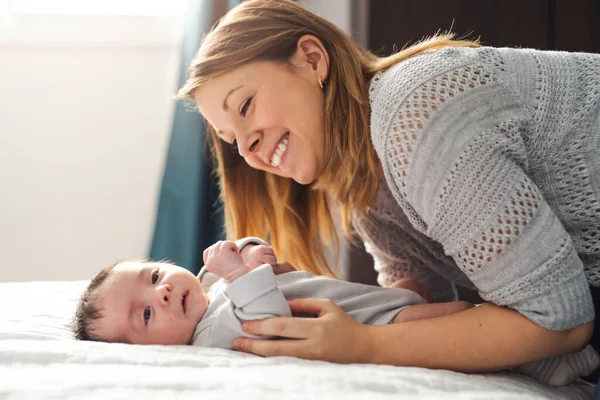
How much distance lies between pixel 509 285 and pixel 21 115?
2.04 metres

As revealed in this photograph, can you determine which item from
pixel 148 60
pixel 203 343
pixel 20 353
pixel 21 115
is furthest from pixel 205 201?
pixel 20 353

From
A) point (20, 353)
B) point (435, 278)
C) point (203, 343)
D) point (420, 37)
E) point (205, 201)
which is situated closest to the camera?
point (20, 353)

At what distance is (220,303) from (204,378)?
0.34 metres

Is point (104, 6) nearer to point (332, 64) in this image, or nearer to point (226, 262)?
point (332, 64)

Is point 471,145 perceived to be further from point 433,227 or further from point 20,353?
point 20,353

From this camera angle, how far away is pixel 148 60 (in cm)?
248

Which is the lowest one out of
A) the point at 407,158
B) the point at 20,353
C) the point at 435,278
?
the point at 435,278

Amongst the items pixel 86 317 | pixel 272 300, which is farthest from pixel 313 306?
pixel 86 317

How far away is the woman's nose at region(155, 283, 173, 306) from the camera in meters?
1.16

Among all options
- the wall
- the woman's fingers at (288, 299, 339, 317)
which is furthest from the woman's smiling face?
the wall

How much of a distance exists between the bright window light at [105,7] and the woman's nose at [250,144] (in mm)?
1362

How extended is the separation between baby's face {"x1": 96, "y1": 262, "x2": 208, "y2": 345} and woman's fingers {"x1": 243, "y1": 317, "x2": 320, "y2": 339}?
181mm

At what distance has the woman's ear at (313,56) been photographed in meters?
1.27

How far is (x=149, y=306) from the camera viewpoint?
1.18 meters
